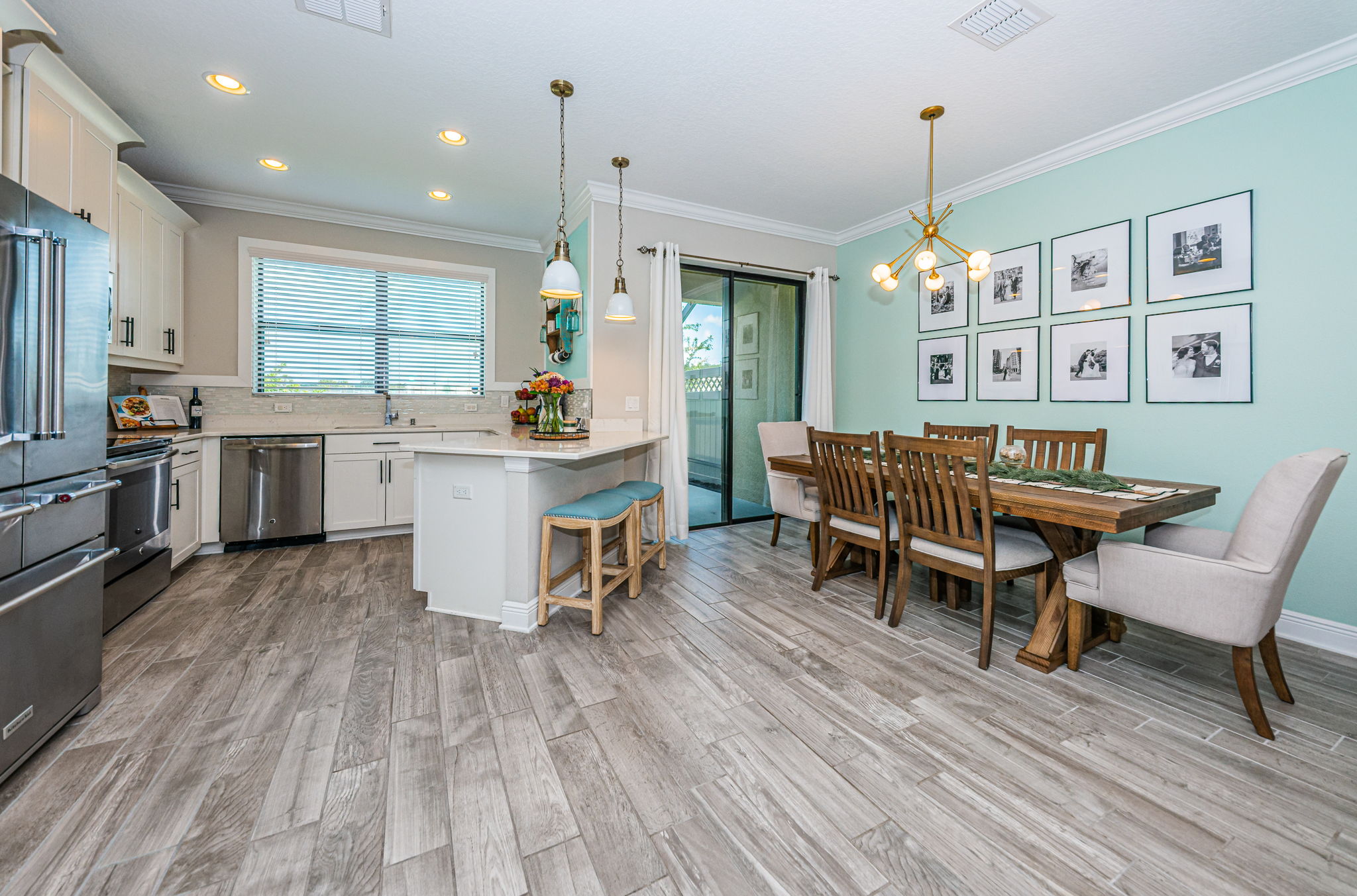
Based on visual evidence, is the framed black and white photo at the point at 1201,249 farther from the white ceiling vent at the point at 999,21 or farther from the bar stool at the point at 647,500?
the bar stool at the point at 647,500

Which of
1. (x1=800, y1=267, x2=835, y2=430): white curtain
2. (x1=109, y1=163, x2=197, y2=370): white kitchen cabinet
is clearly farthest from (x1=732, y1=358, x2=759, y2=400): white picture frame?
(x1=109, y1=163, x2=197, y2=370): white kitchen cabinet

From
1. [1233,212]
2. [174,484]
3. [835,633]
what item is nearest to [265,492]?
[174,484]

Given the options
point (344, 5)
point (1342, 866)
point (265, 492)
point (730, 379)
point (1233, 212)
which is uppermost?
point (344, 5)

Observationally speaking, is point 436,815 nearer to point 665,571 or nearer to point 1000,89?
point 665,571

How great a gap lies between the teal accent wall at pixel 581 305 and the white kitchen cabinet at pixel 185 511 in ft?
8.83

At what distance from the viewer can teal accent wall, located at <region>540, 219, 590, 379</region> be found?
4215 mm

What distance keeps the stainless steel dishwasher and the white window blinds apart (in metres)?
0.87

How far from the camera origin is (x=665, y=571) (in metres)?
3.59

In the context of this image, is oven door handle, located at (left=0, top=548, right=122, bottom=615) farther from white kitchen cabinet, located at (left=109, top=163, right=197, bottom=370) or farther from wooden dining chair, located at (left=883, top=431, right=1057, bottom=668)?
wooden dining chair, located at (left=883, top=431, right=1057, bottom=668)

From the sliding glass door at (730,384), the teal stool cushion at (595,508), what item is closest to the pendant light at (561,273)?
the teal stool cushion at (595,508)

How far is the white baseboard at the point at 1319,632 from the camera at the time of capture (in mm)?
2477

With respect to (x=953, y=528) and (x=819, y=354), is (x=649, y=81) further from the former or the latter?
(x=819, y=354)

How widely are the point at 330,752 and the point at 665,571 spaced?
2.15 meters

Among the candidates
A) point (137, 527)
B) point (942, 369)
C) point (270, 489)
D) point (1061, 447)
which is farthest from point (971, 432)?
point (270, 489)
